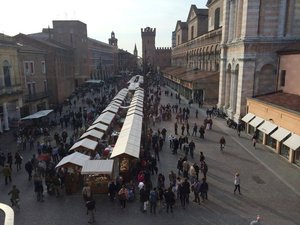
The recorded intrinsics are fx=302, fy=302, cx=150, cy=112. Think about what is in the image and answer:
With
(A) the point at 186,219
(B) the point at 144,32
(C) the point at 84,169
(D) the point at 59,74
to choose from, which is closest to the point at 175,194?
(A) the point at 186,219

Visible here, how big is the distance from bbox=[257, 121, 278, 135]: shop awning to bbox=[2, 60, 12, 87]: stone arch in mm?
23686

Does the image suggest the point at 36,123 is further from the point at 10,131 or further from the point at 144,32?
the point at 144,32

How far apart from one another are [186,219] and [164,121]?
68.9 ft

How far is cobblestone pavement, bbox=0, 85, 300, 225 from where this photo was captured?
1331 centimetres

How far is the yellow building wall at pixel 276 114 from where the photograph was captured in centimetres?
1981

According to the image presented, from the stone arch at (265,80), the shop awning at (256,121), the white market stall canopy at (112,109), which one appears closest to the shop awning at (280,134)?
the shop awning at (256,121)

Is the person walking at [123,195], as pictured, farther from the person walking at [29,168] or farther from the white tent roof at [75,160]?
the person walking at [29,168]

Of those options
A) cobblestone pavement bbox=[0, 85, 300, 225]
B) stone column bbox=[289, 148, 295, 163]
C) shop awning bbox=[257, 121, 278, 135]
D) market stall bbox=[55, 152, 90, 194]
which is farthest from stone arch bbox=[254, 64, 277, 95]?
market stall bbox=[55, 152, 90, 194]

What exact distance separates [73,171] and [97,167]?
1586 mm

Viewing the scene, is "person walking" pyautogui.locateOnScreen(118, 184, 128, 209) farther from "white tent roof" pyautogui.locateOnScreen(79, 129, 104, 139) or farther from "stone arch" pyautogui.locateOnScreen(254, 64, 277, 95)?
"stone arch" pyautogui.locateOnScreen(254, 64, 277, 95)

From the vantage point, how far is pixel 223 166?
1959 centimetres

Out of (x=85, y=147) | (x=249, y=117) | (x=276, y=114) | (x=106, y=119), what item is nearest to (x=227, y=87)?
(x=249, y=117)

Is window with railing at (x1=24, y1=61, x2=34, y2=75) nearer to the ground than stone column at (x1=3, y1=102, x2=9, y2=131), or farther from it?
A: farther from it

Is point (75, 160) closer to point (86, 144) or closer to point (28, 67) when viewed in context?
point (86, 144)
